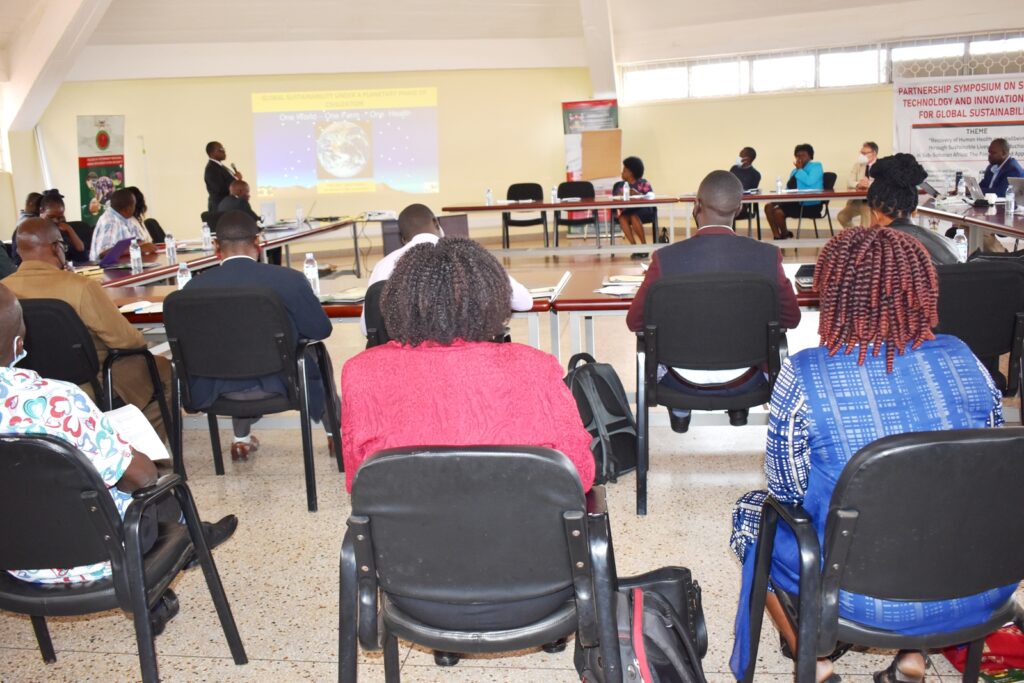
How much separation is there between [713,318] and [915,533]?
143 cm

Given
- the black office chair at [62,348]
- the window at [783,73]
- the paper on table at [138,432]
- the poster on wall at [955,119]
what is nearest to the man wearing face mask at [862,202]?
the poster on wall at [955,119]

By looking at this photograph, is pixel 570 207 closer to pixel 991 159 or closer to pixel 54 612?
pixel 991 159

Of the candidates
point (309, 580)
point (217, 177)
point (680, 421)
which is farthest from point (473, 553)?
point (217, 177)

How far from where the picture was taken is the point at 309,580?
2732 millimetres

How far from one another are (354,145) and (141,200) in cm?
523

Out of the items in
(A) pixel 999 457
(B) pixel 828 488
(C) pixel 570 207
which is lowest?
(B) pixel 828 488

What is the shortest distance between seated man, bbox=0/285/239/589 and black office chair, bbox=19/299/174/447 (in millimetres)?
1224

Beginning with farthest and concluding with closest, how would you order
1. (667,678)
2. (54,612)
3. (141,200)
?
(141,200) → (54,612) → (667,678)

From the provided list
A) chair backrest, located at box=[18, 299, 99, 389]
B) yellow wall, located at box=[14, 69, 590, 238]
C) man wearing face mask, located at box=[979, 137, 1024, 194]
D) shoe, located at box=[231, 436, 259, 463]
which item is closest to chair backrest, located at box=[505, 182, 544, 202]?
yellow wall, located at box=[14, 69, 590, 238]

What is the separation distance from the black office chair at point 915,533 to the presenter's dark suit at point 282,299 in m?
2.13

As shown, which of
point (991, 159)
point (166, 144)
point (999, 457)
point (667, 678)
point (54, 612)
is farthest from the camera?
point (166, 144)

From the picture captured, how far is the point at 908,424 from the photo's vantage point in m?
1.63

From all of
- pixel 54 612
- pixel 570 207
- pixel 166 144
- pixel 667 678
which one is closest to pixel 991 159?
pixel 570 207

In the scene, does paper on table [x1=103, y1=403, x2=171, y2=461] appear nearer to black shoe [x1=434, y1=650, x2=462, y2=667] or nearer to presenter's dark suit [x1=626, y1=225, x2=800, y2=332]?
black shoe [x1=434, y1=650, x2=462, y2=667]
